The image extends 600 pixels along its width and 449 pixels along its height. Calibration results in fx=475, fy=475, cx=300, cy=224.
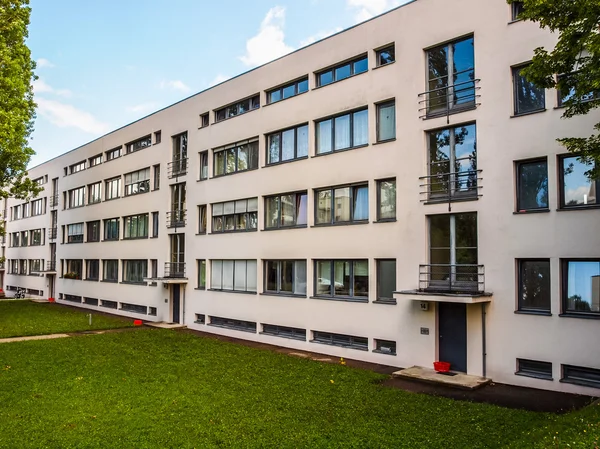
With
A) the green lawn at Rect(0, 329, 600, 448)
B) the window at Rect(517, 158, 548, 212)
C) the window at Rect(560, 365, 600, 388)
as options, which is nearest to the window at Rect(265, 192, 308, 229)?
the green lawn at Rect(0, 329, 600, 448)

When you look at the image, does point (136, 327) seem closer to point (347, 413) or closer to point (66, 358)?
point (66, 358)

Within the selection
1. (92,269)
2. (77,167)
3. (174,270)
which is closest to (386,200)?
(174,270)

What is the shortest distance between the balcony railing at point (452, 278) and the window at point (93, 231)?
28.2 m

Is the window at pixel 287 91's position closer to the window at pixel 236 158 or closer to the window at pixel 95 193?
the window at pixel 236 158

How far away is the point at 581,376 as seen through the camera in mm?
12195

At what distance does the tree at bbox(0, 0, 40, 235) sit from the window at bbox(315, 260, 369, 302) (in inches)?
548

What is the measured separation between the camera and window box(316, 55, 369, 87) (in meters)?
18.0

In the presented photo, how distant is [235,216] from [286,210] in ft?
12.5

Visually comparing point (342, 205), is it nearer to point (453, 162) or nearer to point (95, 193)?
point (453, 162)

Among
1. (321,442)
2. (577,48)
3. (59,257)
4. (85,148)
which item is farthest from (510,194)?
(59,257)

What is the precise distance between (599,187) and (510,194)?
2.17 metres

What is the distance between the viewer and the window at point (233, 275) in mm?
22391

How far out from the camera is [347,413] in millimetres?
10695

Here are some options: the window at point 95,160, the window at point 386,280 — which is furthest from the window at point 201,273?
the window at point 95,160
